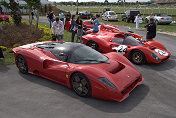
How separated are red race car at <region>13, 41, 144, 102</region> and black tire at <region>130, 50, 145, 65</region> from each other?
5.86 ft

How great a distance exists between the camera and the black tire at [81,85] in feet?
13.9

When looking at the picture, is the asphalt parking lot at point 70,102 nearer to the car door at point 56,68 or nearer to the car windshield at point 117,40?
the car door at point 56,68

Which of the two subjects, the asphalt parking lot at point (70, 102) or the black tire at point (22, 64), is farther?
the black tire at point (22, 64)

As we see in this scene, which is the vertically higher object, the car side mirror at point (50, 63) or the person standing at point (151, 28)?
the person standing at point (151, 28)

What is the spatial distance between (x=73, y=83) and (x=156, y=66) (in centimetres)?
407

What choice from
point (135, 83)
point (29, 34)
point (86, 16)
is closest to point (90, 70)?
point (135, 83)

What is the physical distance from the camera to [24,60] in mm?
5641

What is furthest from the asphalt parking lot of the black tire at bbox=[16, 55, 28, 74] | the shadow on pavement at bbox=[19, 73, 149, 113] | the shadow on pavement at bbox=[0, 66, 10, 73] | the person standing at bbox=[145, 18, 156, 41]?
the person standing at bbox=[145, 18, 156, 41]

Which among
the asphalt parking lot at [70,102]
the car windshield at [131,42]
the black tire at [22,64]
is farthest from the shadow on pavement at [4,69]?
the car windshield at [131,42]

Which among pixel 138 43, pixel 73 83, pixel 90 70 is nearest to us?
pixel 90 70

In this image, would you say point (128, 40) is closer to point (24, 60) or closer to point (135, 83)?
point (135, 83)

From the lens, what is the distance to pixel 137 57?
712 centimetres

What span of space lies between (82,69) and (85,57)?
64cm

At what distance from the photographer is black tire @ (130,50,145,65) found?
6967 mm
